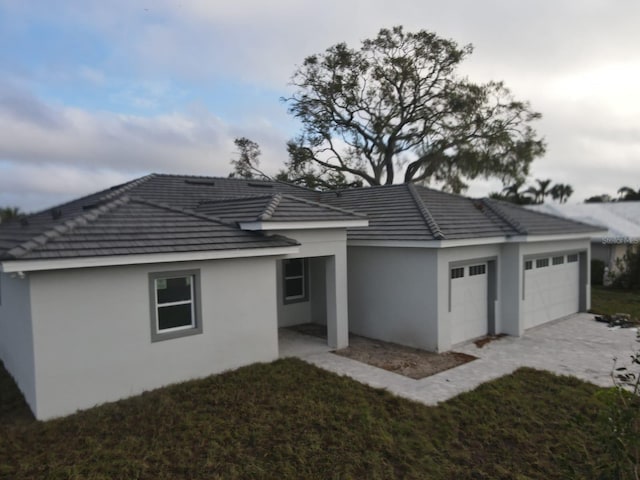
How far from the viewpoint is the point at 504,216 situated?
1320 centimetres

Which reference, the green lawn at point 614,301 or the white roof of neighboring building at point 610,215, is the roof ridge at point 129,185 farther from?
the white roof of neighboring building at point 610,215

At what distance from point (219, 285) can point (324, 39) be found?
2548cm

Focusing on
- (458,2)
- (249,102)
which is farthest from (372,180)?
(458,2)

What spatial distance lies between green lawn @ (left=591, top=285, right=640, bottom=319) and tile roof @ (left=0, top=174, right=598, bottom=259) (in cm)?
330

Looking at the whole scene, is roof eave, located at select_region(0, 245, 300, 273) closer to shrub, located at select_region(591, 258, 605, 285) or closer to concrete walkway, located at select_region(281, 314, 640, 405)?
concrete walkway, located at select_region(281, 314, 640, 405)

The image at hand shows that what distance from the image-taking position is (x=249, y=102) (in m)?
21.4

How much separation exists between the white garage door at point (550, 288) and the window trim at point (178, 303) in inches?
379

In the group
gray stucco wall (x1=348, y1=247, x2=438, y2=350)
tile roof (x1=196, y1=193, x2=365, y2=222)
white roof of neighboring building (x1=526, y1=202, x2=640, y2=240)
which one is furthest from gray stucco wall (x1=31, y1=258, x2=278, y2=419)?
white roof of neighboring building (x1=526, y1=202, x2=640, y2=240)

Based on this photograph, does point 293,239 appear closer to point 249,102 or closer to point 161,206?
point 161,206

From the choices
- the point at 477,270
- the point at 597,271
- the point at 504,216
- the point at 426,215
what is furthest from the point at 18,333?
the point at 597,271

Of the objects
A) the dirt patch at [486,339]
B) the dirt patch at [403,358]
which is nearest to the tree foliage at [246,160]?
the dirt patch at [403,358]

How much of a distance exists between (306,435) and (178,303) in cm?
360

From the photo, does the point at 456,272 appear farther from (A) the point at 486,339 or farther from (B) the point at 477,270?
(A) the point at 486,339

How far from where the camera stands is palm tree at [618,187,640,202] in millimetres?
50188
